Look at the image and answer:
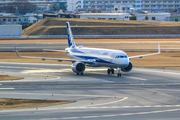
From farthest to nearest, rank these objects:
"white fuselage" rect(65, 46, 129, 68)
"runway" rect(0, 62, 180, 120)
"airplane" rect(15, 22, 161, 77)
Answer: "airplane" rect(15, 22, 161, 77) < "white fuselage" rect(65, 46, 129, 68) < "runway" rect(0, 62, 180, 120)

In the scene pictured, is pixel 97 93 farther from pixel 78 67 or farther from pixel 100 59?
pixel 78 67

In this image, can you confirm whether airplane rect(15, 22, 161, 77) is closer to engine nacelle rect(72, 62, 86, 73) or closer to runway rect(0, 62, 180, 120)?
engine nacelle rect(72, 62, 86, 73)

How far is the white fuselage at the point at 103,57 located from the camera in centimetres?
5356

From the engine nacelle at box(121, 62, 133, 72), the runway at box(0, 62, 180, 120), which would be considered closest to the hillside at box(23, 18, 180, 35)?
the runway at box(0, 62, 180, 120)

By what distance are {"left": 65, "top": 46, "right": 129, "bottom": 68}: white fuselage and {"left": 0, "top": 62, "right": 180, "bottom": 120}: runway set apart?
6.53 feet

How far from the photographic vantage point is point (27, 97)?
37125 millimetres

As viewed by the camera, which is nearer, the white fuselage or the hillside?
the white fuselage

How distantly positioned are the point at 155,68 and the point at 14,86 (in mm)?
29888

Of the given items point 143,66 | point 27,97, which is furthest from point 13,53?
point 27,97

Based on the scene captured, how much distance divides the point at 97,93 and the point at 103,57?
16.4 meters

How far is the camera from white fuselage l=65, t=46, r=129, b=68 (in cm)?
5356

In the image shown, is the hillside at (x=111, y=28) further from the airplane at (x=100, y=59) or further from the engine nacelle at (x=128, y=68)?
the engine nacelle at (x=128, y=68)

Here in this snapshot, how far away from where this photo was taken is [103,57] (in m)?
55.6

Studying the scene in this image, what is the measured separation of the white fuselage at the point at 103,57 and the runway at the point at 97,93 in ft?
6.53
